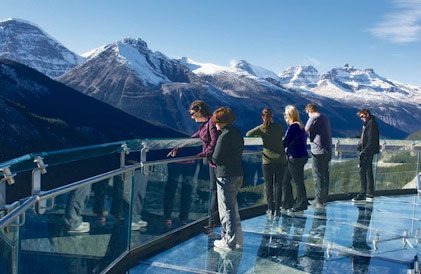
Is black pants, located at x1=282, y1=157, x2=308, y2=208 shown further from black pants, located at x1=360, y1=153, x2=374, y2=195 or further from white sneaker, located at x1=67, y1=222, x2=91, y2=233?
white sneaker, located at x1=67, y1=222, x2=91, y2=233

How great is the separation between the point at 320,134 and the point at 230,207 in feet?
8.05

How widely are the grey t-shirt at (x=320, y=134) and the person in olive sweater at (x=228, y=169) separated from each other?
2.19 meters

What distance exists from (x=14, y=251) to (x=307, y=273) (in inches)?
92.5

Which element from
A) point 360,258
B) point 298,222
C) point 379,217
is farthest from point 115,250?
point 379,217

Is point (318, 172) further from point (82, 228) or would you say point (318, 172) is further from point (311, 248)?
point (82, 228)

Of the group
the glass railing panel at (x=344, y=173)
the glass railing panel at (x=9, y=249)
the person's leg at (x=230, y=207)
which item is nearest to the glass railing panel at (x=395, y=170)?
the glass railing panel at (x=344, y=173)

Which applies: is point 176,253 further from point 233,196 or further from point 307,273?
point 307,273

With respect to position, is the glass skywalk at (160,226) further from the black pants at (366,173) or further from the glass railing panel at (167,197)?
the black pants at (366,173)

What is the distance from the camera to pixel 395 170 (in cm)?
852

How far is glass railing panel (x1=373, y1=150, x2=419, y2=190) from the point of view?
833cm

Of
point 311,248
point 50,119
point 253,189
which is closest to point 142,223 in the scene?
point 311,248

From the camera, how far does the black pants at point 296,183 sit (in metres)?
5.81

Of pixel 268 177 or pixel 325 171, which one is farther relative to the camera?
pixel 325 171

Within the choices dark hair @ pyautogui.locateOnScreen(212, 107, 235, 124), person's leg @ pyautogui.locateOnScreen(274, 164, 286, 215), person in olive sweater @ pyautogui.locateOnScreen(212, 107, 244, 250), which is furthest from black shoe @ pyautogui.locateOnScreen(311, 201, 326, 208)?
dark hair @ pyautogui.locateOnScreen(212, 107, 235, 124)
